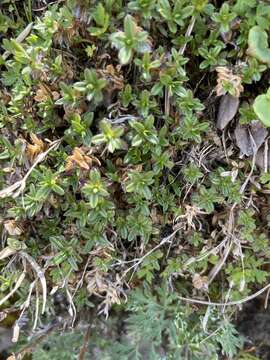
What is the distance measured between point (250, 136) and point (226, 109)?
0.11 metres

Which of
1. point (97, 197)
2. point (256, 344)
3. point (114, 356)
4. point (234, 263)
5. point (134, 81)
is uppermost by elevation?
point (134, 81)

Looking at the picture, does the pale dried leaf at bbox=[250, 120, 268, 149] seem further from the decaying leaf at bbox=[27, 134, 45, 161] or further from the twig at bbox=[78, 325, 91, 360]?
the twig at bbox=[78, 325, 91, 360]

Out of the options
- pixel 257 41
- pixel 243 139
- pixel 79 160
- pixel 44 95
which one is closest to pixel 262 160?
pixel 243 139

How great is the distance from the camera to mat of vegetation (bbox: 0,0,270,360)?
136 centimetres

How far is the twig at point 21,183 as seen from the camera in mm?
1436

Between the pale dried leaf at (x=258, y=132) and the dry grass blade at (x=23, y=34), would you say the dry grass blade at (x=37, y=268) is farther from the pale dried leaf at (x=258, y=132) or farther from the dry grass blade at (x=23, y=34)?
the pale dried leaf at (x=258, y=132)

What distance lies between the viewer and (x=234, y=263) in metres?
1.75

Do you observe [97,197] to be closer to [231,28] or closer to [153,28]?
[153,28]

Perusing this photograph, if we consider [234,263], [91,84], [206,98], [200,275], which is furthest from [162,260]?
[91,84]

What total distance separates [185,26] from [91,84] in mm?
323

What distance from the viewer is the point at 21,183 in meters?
1.45

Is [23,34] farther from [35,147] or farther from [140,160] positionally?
[140,160]

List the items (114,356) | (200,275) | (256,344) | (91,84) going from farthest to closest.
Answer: (256,344), (114,356), (200,275), (91,84)

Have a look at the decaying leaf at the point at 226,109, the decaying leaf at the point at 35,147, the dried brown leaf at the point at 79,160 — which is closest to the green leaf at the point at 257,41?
the decaying leaf at the point at 226,109
